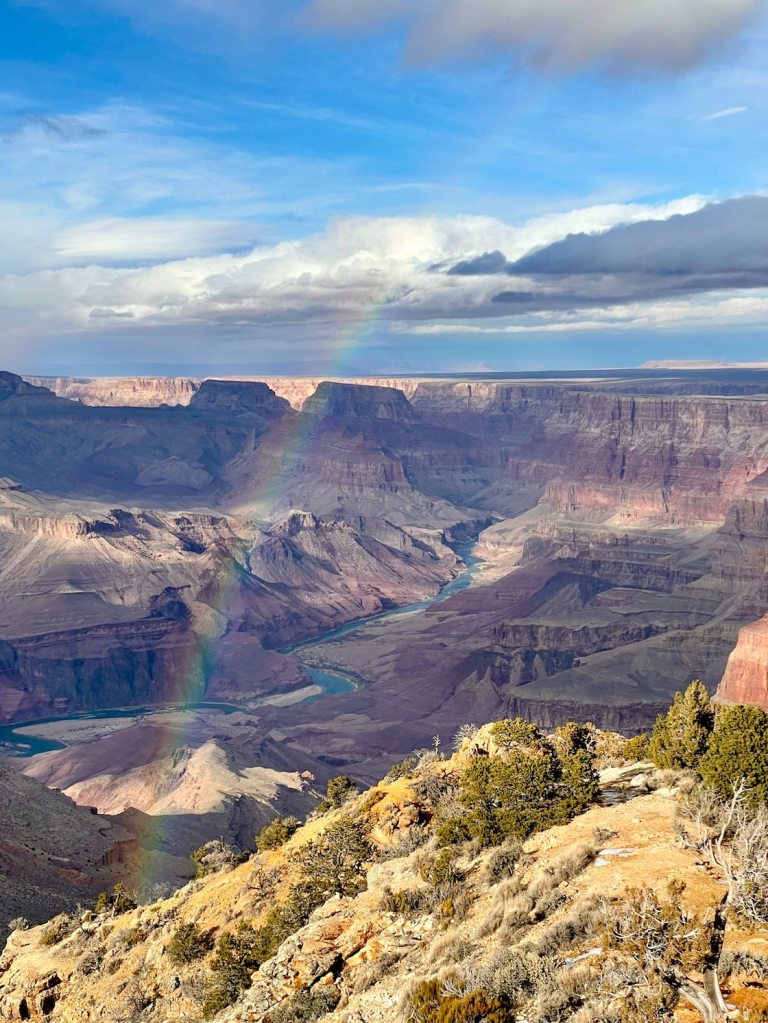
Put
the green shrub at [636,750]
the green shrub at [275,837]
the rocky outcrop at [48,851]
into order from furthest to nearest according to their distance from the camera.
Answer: the rocky outcrop at [48,851] < the green shrub at [275,837] < the green shrub at [636,750]

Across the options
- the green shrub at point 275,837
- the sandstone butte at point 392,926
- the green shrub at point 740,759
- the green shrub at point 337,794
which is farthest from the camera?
the green shrub at point 337,794

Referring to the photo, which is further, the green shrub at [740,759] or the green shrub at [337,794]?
the green shrub at [337,794]

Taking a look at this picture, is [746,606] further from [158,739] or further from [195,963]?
[195,963]

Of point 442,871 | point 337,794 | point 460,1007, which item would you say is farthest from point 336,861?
point 460,1007

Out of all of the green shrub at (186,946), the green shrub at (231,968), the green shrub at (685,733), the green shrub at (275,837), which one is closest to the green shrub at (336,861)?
the green shrub at (231,968)

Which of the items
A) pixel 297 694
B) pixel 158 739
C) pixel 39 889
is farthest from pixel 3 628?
pixel 39 889

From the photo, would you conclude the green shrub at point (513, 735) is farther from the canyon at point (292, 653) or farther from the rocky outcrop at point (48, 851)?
the canyon at point (292, 653)

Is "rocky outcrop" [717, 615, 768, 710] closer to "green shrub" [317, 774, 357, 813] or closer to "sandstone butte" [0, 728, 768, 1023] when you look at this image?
"green shrub" [317, 774, 357, 813]

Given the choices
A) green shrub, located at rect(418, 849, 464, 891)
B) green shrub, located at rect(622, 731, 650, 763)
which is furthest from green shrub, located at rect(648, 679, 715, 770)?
green shrub, located at rect(418, 849, 464, 891)
